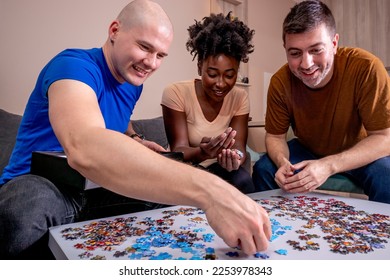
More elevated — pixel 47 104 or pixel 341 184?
pixel 47 104

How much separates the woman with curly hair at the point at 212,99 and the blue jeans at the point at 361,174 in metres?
0.09

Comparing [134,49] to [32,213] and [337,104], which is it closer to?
[32,213]

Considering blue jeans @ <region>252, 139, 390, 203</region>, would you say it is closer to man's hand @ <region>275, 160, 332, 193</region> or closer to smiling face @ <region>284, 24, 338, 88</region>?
man's hand @ <region>275, 160, 332, 193</region>

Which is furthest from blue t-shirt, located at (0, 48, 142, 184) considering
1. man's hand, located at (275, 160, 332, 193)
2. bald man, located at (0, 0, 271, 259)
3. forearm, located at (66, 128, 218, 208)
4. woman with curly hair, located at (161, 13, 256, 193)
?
man's hand, located at (275, 160, 332, 193)

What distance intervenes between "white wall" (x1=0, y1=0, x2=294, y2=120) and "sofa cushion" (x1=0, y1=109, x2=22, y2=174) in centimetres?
38

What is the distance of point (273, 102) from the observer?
2020 millimetres

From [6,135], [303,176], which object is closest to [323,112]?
[303,176]

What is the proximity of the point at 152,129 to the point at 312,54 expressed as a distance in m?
1.40

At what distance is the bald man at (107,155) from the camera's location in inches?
26.1

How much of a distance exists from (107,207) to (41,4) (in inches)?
77.5

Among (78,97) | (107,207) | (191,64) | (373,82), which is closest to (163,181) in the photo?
(78,97)

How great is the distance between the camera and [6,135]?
198 cm

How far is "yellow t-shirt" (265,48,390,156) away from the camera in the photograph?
1.72m

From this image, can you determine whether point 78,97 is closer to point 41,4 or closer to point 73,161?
point 73,161
